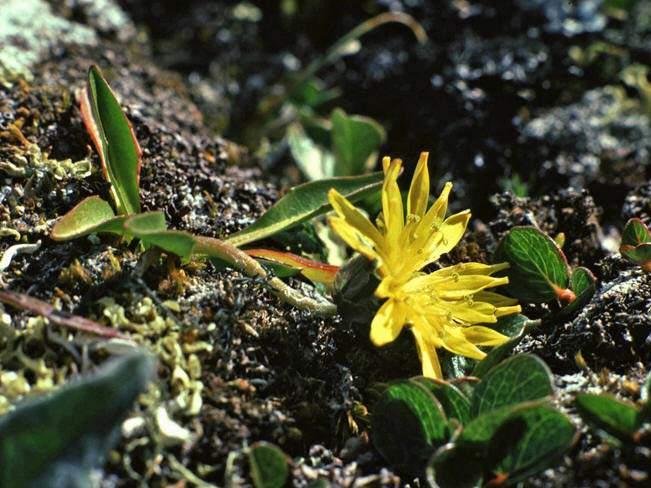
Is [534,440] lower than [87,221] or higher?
lower

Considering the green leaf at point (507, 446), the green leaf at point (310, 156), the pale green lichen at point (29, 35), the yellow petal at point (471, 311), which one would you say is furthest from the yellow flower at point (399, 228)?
the pale green lichen at point (29, 35)

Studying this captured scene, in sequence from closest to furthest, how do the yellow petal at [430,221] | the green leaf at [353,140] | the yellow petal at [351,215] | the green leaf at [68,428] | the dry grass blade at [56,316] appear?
the green leaf at [68,428]
the dry grass blade at [56,316]
the yellow petal at [351,215]
the yellow petal at [430,221]
the green leaf at [353,140]

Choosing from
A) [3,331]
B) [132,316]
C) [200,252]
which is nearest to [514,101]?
[200,252]

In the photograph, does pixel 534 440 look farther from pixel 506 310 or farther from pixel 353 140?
pixel 353 140

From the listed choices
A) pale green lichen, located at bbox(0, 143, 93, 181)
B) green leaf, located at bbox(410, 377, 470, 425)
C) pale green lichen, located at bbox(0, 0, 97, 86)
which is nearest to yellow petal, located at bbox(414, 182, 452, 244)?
green leaf, located at bbox(410, 377, 470, 425)

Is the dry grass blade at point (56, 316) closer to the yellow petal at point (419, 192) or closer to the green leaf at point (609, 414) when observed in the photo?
the yellow petal at point (419, 192)

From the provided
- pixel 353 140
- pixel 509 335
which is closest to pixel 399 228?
pixel 509 335
